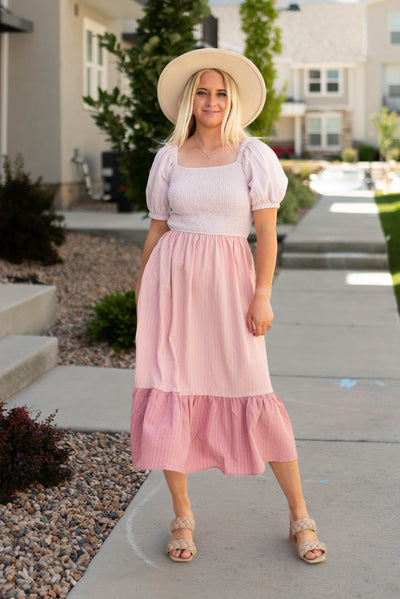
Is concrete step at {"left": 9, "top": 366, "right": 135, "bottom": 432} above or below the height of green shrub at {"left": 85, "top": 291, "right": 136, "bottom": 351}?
below

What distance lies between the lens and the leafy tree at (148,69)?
22.3 ft

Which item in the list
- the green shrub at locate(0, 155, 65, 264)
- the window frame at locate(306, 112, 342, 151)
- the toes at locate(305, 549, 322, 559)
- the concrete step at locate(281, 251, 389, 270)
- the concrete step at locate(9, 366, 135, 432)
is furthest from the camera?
the window frame at locate(306, 112, 342, 151)

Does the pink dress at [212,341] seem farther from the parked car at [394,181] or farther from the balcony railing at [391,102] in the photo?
the balcony railing at [391,102]

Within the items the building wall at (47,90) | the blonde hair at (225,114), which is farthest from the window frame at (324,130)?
the blonde hair at (225,114)

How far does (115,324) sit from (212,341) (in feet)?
11.3

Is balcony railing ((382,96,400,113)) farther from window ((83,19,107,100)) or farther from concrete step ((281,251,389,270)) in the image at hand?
concrete step ((281,251,389,270))

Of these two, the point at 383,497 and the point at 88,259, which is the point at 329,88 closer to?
the point at 88,259

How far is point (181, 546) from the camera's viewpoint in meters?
3.10

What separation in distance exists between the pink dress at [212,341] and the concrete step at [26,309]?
2.85 meters

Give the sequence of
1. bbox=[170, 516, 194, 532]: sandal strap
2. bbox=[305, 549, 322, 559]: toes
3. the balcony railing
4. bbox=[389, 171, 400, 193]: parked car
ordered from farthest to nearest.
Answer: the balcony railing → bbox=[389, 171, 400, 193]: parked car → bbox=[170, 516, 194, 532]: sandal strap → bbox=[305, 549, 322, 559]: toes

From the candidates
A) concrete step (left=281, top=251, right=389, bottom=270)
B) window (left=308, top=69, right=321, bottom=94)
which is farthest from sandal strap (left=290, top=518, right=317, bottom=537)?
window (left=308, top=69, right=321, bottom=94)

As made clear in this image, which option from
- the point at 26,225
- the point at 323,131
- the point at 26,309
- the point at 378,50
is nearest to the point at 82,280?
the point at 26,225

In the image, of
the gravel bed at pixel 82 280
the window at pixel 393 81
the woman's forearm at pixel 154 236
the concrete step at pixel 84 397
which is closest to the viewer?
the woman's forearm at pixel 154 236

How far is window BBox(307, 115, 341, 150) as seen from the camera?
Answer: 4584 cm
